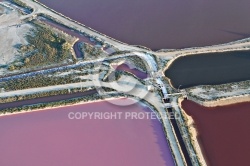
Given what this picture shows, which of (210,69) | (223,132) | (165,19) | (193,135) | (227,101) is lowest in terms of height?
(223,132)

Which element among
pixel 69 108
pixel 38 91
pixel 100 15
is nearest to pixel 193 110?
pixel 69 108

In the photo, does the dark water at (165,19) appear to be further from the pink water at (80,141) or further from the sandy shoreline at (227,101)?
the pink water at (80,141)

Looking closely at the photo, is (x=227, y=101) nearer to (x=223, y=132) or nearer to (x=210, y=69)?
(x=223, y=132)

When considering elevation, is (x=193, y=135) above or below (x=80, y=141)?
below

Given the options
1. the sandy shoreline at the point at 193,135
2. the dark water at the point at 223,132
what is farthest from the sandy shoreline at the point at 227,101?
the sandy shoreline at the point at 193,135

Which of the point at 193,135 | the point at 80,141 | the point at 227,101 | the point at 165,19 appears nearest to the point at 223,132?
the point at 193,135

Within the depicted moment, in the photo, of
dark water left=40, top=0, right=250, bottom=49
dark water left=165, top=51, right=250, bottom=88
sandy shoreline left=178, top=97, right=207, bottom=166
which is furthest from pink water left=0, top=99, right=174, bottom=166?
dark water left=40, top=0, right=250, bottom=49
